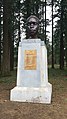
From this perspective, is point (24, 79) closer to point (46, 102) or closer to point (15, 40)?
point (46, 102)

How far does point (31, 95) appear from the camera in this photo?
9102 mm

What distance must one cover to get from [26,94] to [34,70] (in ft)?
3.05

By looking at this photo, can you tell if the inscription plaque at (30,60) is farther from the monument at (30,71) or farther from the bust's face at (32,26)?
the bust's face at (32,26)

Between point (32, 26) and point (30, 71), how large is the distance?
178 centimetres

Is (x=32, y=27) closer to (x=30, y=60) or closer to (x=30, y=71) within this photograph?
(x=30, y=60)

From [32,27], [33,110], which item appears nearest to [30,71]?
[32,27]

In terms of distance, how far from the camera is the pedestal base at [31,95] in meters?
9.02

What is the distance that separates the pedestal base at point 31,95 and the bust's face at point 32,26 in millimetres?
2124

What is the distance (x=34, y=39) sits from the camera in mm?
9508

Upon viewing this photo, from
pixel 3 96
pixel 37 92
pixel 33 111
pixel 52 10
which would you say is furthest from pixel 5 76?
pixel 52 10

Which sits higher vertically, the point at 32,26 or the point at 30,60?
the point at 32,26

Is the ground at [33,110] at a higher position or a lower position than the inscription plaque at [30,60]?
lower

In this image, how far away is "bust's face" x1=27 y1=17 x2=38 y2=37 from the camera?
9789 millimetres

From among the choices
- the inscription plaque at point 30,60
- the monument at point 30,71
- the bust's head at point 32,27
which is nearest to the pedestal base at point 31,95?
the monument at point 30,71
